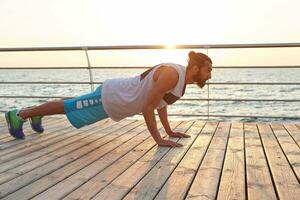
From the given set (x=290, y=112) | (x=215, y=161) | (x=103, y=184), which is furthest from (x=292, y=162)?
(x=290, y=112)

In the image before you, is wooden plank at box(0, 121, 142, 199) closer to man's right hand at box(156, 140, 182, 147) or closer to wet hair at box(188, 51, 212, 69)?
man's right hand at box(156, 140, 182, 147)

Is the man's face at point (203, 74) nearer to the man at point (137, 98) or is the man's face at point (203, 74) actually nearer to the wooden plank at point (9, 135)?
the man at point (137, 98)

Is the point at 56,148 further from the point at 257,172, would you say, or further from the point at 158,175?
the point at 257,172

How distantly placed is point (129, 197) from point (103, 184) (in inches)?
10.4

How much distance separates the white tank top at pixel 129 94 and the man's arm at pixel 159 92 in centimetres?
11

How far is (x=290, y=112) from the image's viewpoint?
17.9m

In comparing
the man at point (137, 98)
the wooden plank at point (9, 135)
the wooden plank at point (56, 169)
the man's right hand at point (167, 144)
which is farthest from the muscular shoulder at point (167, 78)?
the wooden plank at point (9, 135)

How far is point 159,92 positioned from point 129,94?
0.35 m

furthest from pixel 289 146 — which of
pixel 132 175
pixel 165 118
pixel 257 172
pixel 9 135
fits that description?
pixel 9 135

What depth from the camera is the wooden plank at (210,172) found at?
211cm

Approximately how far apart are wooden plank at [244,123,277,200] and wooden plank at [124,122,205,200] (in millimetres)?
449

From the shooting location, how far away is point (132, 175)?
97.0 inches

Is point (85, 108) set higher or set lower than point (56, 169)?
higher

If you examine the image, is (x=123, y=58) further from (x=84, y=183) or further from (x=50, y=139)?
(x=84, y=183)
